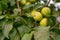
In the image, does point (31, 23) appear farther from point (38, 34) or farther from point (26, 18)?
point (38, 34)

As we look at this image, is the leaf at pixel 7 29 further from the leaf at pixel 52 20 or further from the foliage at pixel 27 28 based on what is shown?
the leaf at pixel 52 20

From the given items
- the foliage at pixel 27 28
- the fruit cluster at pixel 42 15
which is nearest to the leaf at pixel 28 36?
the foliage at pixel 27 28

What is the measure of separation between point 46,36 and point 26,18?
191 mm

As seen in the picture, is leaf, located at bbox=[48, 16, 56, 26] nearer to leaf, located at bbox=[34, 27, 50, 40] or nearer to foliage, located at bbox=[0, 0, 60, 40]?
foliage, located at bbox=[0, 0, 60, 40]

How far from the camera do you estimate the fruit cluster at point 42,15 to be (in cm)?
95

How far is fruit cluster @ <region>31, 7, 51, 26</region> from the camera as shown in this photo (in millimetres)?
950

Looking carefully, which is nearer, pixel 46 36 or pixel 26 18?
pixel 46 36

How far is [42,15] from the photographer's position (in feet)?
3.22

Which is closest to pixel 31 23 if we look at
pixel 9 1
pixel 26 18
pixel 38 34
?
pixel 26 18

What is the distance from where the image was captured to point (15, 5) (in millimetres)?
1170

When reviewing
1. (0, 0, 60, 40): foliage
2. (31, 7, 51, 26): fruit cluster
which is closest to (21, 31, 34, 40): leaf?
(0, 0, 60, 40): foliage

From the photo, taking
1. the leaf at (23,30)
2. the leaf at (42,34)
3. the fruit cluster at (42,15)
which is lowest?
the leaf at (23,30)

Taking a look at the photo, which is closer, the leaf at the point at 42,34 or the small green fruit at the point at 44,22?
the leaf at the point at 42,34

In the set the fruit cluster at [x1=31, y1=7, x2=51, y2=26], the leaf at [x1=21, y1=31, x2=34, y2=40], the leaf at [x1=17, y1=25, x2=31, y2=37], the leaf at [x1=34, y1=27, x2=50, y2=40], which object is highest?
the fruit cluster at [x1=31, y1=7, x2=51, y2=26]
